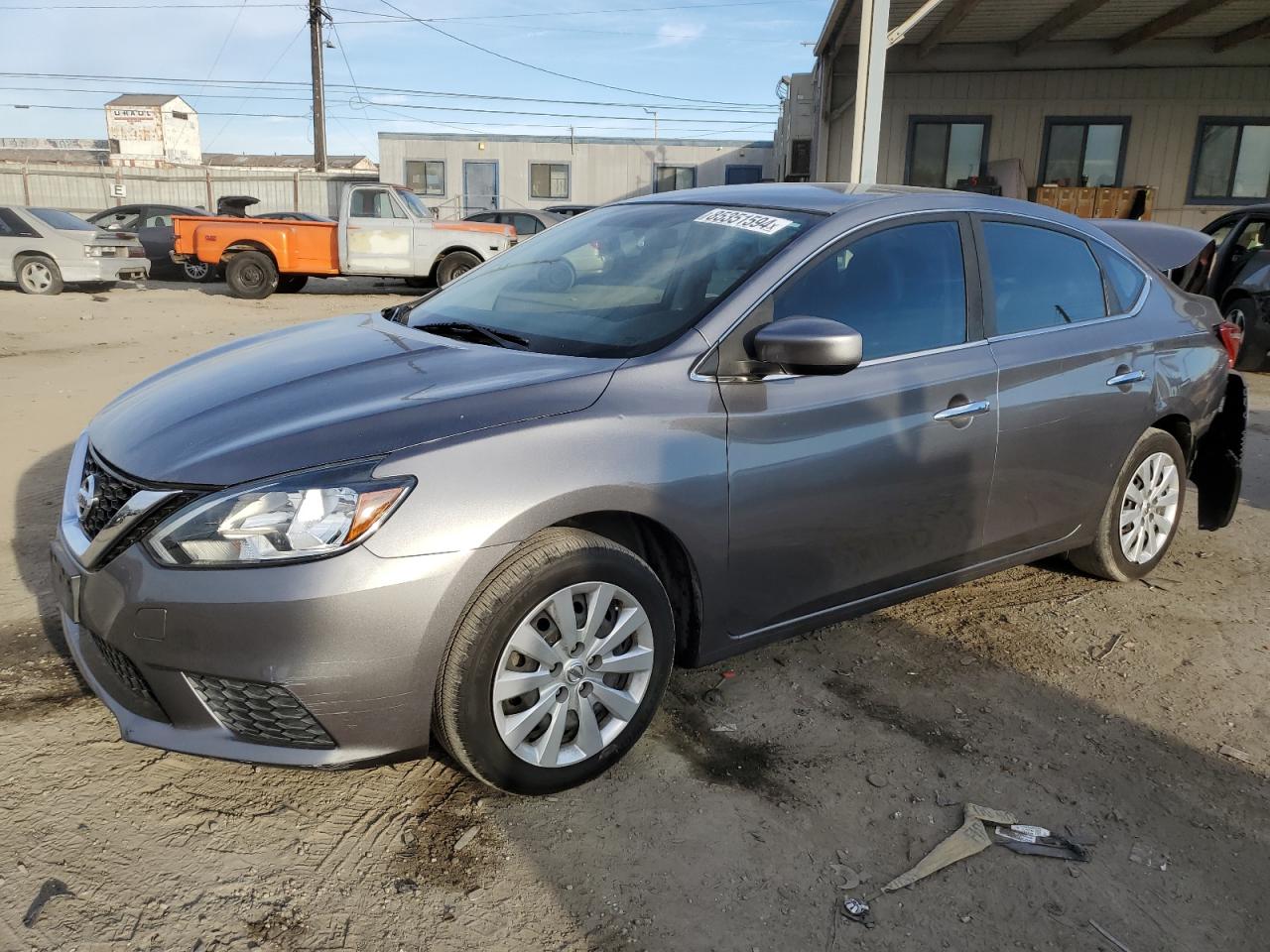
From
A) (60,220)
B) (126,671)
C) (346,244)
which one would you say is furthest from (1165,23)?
(126,671)

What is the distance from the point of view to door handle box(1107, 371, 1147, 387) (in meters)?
3.86

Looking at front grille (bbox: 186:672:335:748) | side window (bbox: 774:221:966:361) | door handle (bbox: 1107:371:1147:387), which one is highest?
side window (bbox: 774:221:966:361)

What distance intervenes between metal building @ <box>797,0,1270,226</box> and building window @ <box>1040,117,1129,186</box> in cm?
2

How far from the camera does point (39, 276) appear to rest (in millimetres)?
15078

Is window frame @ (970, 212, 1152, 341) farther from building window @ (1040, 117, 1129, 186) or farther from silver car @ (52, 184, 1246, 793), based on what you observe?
building window @ (1040, 117, 1129, 186)

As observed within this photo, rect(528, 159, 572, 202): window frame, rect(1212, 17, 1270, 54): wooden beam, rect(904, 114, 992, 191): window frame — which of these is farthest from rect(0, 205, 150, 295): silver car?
rect(1212, 17, 1270, 54): wooden beam

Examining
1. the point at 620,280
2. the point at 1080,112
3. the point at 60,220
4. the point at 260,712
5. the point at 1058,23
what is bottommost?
the point at 260,712

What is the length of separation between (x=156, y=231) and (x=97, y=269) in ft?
11.3

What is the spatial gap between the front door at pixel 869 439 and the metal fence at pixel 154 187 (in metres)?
29.9

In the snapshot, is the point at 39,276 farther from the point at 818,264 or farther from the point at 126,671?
the point at 818,264

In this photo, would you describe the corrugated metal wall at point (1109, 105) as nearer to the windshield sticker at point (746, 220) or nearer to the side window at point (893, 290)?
the side window at point (893, 290)

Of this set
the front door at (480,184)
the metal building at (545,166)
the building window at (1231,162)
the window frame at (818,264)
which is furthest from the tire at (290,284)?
the building window at (1231,162)

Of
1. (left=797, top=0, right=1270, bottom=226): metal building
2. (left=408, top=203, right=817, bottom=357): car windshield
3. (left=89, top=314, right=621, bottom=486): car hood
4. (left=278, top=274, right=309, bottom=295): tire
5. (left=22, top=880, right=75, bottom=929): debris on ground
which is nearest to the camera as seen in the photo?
(left=22, top=880, right=75, bottom=929): debris on ground

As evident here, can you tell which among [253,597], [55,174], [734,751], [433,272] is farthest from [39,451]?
[55,174]
